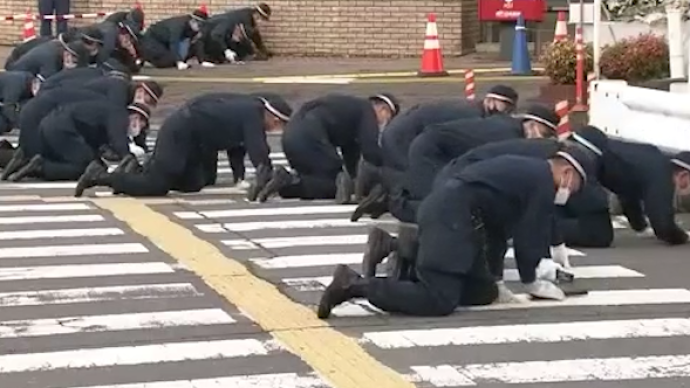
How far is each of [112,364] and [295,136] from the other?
226 inches

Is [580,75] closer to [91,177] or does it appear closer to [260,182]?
[260,182]

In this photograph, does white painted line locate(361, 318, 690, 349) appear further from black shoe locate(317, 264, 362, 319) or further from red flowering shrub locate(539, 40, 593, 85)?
red flowering shrub locate(539, 40, 593, 85)

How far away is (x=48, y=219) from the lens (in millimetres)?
12984

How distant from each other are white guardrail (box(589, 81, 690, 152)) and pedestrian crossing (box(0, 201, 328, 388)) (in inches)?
184

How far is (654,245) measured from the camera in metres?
11.6

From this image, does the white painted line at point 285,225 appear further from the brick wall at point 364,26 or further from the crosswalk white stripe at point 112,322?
the brick wall at point 364,26

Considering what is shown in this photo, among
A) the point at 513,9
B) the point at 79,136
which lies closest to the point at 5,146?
the point at 79,136

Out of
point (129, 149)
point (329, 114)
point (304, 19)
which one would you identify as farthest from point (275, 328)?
point (304, 19)

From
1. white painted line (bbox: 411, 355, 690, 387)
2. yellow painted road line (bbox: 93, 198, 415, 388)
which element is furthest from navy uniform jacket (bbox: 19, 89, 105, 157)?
white painted line (bbox: 411, 355, 690, 387)

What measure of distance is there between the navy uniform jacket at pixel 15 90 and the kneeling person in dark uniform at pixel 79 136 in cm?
250

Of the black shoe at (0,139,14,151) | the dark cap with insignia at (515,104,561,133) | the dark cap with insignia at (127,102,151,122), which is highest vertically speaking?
the dark cap with insignia at (515,104,561,133)

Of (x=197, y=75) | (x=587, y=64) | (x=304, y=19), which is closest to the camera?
(x=587, y=64)

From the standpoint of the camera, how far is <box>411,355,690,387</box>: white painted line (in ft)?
25.0

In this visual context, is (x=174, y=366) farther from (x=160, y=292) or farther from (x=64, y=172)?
(x=64, y=172)
